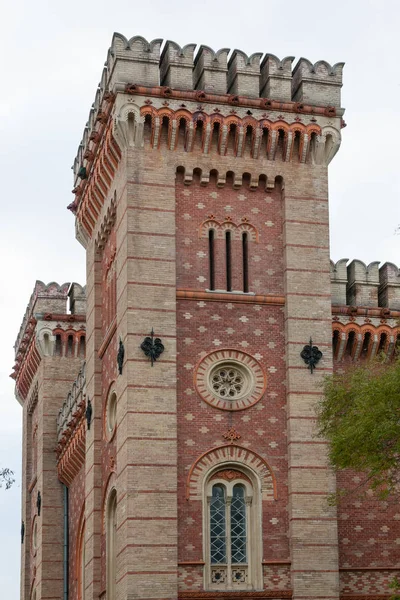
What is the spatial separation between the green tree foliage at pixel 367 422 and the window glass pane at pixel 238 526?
4005 millimetres

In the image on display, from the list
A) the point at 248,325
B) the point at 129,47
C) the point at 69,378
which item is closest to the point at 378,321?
the point at 248,325

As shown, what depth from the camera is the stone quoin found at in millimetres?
33094

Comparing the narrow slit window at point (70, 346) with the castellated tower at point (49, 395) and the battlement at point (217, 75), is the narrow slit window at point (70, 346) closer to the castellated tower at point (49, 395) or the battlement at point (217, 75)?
the castellated tower at point (49, 395)

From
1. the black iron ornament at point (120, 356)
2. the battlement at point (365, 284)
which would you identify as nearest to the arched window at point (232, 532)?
the black iron ornament at point (120, 356)

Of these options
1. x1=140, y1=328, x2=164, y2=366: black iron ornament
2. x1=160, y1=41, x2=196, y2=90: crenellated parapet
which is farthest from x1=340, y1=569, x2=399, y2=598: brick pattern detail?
x1=160, y1=41, x2=196, y2=90: crenellated parapet

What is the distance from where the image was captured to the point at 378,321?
38.1m

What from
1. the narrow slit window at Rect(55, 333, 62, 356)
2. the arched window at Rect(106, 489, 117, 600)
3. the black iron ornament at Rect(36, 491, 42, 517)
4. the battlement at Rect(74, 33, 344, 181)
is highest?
the battlement at Rect(74, 33, 344, 181)

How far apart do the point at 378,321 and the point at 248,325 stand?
4955 mm

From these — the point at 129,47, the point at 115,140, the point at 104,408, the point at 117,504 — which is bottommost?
the point at 117,504

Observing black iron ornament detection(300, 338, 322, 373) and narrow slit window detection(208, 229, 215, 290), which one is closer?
black iron ornament detection(300, 338, 322, 373)

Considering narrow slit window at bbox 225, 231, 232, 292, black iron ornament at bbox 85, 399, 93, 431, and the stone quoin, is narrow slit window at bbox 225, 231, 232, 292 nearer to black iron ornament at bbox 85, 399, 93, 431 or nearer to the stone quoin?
the stone quoin

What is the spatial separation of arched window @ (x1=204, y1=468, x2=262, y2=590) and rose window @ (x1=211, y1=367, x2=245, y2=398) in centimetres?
197

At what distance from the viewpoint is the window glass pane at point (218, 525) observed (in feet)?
109

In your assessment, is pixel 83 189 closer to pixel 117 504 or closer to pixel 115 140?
pixel 115 140
